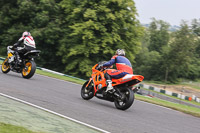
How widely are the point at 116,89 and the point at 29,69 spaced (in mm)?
5066

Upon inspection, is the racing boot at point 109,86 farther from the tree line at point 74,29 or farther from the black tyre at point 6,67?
the tree line at point 74,29

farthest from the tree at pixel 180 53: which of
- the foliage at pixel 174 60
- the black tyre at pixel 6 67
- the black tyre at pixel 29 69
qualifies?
the black tyre at pixel 29 69

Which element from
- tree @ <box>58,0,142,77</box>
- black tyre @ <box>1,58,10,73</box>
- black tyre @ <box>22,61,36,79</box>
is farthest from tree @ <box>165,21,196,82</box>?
black tyre @ <box>22,61,36,79</box>

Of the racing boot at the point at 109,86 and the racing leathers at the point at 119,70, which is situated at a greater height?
the racing leathers at the point at 119,70

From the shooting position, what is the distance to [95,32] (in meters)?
32.5

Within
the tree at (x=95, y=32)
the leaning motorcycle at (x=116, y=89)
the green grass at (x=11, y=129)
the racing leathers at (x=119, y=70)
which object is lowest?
the green grass at (x=11, y=129)

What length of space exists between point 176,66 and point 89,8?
37849mm

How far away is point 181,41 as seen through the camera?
6519 cm

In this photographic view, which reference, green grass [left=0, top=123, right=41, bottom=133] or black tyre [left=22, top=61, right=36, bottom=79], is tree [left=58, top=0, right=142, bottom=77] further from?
green grass [left=0, top=123, right=41, bottom=133]

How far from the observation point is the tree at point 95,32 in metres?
31.2

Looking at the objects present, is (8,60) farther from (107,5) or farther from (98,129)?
(107,5)

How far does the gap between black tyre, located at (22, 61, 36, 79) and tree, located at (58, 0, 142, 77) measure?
17.9 m

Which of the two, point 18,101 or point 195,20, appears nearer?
point 18,101

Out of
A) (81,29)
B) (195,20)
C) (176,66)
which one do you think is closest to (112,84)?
(81,29)
